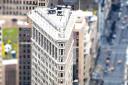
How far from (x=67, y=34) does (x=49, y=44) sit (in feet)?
1.32

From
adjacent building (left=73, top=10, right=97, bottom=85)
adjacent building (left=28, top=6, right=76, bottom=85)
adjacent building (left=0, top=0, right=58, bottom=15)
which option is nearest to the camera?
adjacent building (left=28, top=6, right=76, bottom=85)

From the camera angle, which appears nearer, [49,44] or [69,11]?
[49,44]

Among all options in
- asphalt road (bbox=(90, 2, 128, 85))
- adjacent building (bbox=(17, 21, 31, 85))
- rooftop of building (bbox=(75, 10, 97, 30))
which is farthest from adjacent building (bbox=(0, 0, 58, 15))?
asphalt road (bbox=(90, 2, 128, 85))

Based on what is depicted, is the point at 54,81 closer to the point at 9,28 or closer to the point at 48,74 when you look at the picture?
the point at 48,74

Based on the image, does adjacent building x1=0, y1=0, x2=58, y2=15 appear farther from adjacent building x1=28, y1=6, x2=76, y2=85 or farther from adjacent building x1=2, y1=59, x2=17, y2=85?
adjacent building x1=2, y1=59, x2=17, y2=85

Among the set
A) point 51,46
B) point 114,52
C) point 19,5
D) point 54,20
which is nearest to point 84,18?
point 114,52

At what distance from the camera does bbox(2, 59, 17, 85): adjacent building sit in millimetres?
16234

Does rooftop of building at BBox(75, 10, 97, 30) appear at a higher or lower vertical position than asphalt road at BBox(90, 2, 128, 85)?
higher

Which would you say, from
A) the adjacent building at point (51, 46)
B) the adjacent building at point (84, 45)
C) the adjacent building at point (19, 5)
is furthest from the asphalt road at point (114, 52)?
the adjacent building at point (19, 5)

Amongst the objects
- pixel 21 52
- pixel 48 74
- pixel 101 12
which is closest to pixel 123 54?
pixel 101 12

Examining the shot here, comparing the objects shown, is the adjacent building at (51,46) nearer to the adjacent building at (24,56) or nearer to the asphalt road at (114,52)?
the adjacent building at (24,56)

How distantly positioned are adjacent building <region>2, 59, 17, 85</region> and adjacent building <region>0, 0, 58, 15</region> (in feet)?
5.05

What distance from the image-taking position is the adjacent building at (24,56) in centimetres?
1574

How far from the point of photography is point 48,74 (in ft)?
47.9
